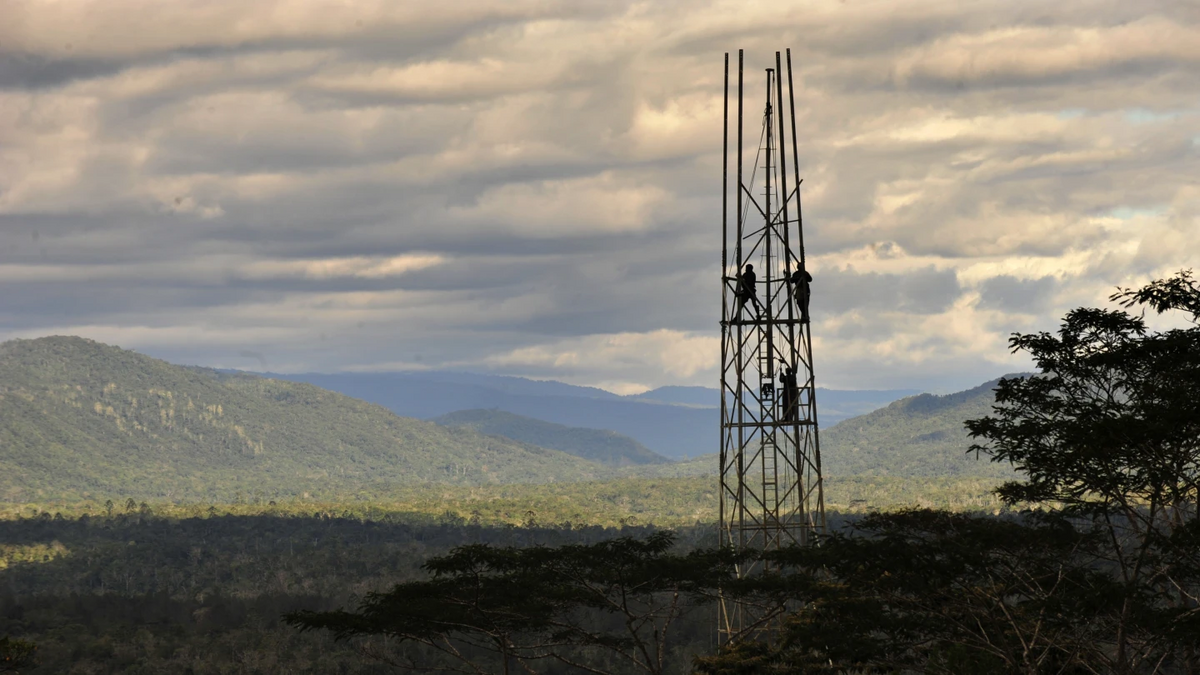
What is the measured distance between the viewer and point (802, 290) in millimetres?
51062

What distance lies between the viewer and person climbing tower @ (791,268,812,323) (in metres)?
51.1

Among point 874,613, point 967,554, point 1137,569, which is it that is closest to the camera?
point 1137,569

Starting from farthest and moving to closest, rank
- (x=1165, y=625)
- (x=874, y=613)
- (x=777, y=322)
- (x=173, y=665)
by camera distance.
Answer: (x=173, y=665) → (x=777, y=322) → (x=874, y=613) → (x=1165, y=625)

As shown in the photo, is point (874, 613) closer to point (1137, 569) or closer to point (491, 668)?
point (1137, 569)

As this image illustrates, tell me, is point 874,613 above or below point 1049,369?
below

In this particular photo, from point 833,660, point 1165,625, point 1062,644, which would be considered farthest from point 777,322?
point 1165,625

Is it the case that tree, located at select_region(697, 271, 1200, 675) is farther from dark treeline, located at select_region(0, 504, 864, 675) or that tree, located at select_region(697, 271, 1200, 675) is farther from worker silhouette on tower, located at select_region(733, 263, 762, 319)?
dark treeline, located at select_region(0, 504, 864, 675)

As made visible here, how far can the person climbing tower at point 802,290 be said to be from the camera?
51.1 m

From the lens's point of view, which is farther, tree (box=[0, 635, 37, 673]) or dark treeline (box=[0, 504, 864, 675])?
dark treeline (box=[0, 504, 864, 675])

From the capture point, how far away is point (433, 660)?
119 meters

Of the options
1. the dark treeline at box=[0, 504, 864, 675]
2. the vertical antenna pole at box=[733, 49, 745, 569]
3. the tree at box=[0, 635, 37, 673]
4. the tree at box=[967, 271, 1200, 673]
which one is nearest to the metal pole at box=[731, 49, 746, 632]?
the vertical antenna pole at box=[733, 49, 745, 569]

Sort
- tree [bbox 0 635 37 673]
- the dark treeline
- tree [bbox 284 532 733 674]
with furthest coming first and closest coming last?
the dark treeline
tree [bbox 284 532 733 674]
tree [bbox 0 635 37 673]

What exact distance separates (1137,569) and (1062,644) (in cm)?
537

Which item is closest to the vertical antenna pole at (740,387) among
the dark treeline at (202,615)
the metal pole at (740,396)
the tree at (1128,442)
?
the metal pole at (740,396)
